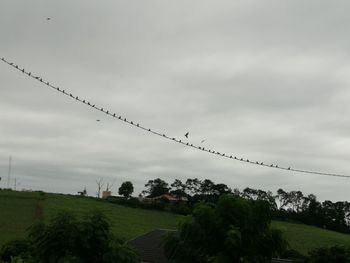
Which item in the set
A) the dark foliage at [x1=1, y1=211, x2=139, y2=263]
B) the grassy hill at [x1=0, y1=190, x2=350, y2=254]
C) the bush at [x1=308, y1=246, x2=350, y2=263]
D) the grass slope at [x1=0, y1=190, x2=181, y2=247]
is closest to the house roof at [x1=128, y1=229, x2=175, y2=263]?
the grass slope at [x1=0, y1=190, x2=181, y2=247]

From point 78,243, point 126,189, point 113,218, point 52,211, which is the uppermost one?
point 126,189

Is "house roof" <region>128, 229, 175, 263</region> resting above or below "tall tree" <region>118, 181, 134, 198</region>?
below

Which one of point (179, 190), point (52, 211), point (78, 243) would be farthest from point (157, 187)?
point (78, 243)

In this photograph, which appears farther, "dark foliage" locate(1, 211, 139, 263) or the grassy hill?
the grassy hill

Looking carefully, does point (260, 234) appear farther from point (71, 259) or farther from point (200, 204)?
point (71, 259)

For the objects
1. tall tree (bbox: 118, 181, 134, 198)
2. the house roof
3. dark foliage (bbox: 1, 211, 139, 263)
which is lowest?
the house roof

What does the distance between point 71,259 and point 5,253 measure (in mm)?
15102

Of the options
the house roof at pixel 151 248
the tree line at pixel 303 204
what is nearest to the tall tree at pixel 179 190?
the tree line at pixel 303 204

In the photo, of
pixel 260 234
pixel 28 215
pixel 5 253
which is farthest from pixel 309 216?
pixel 260 234

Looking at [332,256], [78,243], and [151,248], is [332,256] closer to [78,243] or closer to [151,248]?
[151,248]

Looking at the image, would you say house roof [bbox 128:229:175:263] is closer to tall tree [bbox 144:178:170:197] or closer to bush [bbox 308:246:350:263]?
bush [bbox 308:246:350:263]

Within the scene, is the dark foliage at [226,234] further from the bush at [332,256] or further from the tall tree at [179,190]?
the tall tree at [179,190]

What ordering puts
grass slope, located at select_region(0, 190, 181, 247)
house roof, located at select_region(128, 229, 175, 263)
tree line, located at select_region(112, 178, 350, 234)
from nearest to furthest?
house roof, located at select_region(128, 229, 175, 263) < grass slope, located at select_region(0, 190, 181, 247) < tree line, located at select_region(112, 178, 350, 234)

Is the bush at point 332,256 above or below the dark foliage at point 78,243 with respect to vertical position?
below
